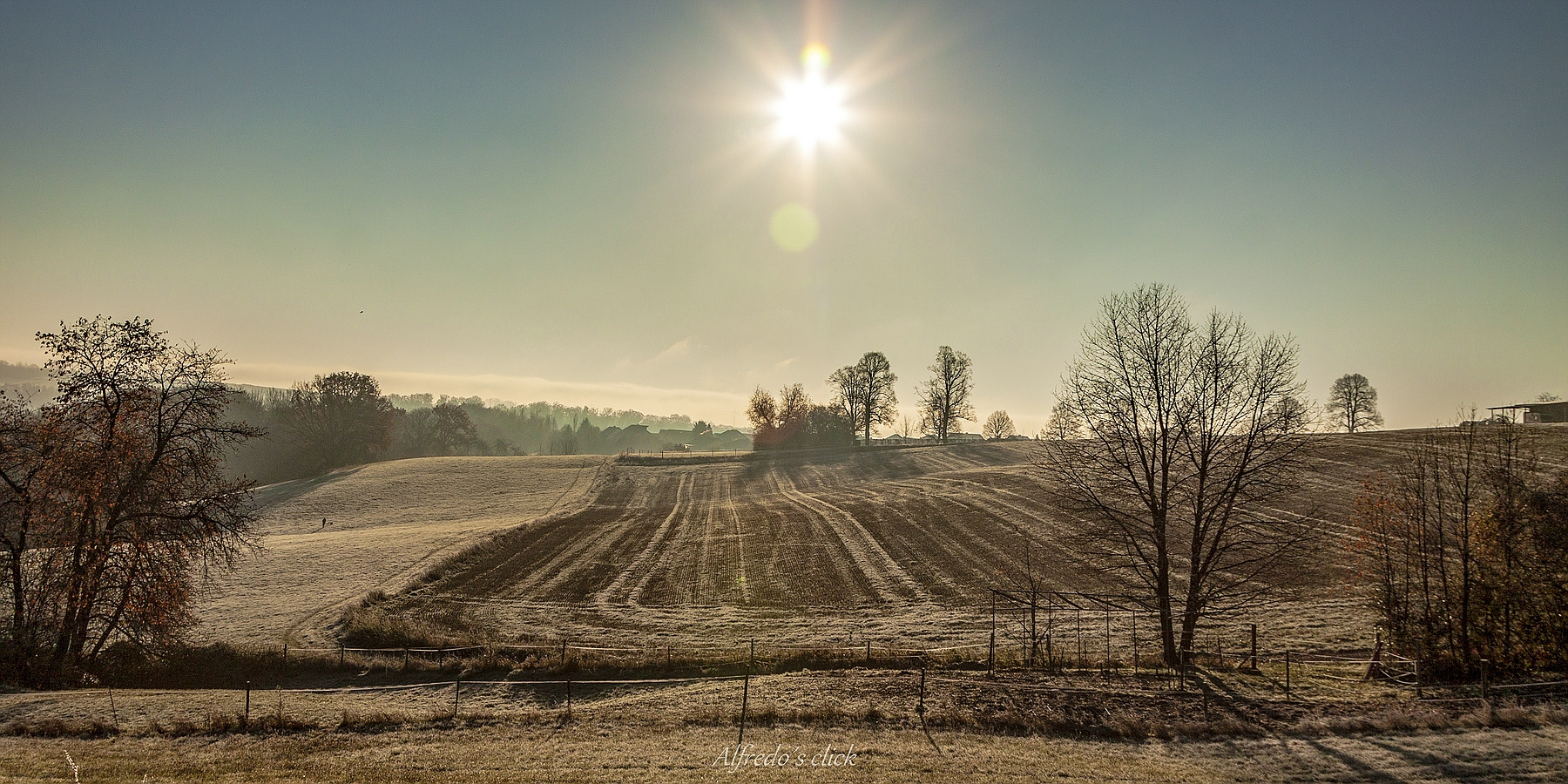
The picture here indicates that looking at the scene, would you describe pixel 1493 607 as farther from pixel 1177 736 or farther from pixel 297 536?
pixel 297 536

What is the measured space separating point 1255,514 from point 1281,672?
26267 mm

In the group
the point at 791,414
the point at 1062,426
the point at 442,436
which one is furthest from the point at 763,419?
the point at 1062,426

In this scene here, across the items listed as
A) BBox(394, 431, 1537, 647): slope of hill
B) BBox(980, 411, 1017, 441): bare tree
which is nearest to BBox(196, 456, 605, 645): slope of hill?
BBox(394, 431, 1537, 647): slope of hill

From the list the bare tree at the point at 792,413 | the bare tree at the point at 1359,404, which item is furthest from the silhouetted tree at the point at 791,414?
the bare tree at the point at 1359,404

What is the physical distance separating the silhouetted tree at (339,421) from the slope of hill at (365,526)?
6.44 meters

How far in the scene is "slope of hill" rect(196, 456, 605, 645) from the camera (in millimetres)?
31188

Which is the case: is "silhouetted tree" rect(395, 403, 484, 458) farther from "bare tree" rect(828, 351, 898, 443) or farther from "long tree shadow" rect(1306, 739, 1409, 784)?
"long tree shadow" rect(1306, 739, 1409, 784)

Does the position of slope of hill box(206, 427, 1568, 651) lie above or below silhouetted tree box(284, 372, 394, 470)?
below

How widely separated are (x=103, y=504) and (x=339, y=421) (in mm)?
83544

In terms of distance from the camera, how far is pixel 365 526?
193 ft

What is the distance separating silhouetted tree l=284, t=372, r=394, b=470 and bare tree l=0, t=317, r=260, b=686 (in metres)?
77.0

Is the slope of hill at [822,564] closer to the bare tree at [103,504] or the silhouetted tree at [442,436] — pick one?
the bare tree at [103,504]

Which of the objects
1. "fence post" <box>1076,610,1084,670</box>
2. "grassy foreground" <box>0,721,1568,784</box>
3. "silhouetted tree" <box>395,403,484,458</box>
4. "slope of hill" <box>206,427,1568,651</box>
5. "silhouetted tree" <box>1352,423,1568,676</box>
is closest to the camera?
"grassy foreground" <box>0,721,1568,784</box>

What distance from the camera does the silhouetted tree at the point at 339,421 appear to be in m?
91.9
